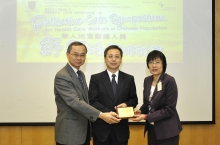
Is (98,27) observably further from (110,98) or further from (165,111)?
(165,111)

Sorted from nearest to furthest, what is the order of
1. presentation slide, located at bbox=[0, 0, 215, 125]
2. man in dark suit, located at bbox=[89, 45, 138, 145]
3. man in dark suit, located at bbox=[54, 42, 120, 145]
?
man in dark suit, located at bbox=[54, 42, 120, 145]
man in dark suit, located at bbox=[89, 45, 138, 145]
presentation slide, located at bbox=[0, 0, 215, 125]

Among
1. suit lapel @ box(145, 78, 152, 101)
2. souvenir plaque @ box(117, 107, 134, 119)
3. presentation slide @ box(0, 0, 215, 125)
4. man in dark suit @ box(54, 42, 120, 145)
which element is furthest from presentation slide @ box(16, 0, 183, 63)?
souvenir plaque @ box(117, 107, 134, 119)

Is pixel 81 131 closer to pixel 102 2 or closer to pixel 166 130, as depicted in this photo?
pixel 166 130

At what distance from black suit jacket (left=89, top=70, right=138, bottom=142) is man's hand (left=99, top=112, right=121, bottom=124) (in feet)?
0.29

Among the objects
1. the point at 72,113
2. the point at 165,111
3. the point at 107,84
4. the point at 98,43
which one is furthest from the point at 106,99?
the point at 98,43

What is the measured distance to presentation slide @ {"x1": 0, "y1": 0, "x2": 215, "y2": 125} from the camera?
4.16 metres

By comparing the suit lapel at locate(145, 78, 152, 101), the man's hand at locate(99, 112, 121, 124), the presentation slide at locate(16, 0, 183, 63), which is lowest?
the man's hand at locate(99, 112, 121, 124)

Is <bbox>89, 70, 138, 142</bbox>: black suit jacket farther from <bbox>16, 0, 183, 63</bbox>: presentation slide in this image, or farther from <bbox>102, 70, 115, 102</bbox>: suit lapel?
<bbox>16, 0, 183, 63</bbox>: presentation slide

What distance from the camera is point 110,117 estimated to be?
271 cm

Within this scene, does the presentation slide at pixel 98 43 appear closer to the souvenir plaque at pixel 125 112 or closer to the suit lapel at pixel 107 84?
the suit lapel at pixel 107 84

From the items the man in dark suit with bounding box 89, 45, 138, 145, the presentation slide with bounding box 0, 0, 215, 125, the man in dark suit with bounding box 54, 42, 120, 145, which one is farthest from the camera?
the presentation slide with bounding box 0, 0, 215, 125

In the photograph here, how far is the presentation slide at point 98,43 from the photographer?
4156mm

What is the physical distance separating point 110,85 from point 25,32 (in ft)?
6.36

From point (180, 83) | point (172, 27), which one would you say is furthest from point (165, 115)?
point (172, 27)
